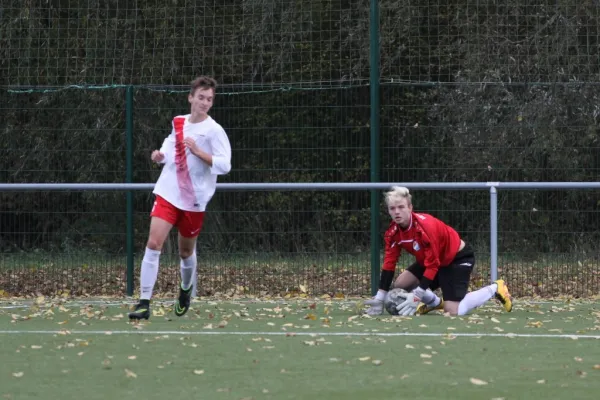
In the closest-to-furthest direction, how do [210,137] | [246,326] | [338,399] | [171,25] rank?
[338,399], [246,326], [210,137], [171,25]

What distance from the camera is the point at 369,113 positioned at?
1330 cm

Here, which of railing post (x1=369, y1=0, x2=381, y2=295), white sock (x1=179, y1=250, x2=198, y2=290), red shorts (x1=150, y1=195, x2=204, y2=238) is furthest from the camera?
railing post (x1=369, y1=0, x2=381, y2=295)

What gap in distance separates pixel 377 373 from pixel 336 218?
6987mm

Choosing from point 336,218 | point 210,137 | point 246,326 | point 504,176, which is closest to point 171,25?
point 336,218

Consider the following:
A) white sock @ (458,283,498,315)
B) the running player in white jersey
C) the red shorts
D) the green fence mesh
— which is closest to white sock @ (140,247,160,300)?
the running player in white jersey

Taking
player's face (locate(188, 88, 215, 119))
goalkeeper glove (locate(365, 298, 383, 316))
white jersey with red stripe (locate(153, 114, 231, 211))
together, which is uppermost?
player's face (locate(188, 88, 215, 119))

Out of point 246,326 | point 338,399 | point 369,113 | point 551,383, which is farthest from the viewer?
point 369,113

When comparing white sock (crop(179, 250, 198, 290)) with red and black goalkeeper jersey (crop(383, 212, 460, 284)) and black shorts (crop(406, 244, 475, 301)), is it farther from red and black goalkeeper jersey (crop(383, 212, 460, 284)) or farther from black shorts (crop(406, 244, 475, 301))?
black shorts (crop(406, 244, 475, 301))

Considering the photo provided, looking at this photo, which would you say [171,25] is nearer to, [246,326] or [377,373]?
[246,326]

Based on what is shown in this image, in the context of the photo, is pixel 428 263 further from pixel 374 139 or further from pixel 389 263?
pixel 374 139

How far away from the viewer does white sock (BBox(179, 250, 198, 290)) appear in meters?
10.0

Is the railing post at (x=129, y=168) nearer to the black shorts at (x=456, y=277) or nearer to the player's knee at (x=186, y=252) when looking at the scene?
the player's knee at (x=186, y=252)

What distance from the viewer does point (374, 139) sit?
43.0ft

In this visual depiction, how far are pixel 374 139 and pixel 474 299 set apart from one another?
319cm
